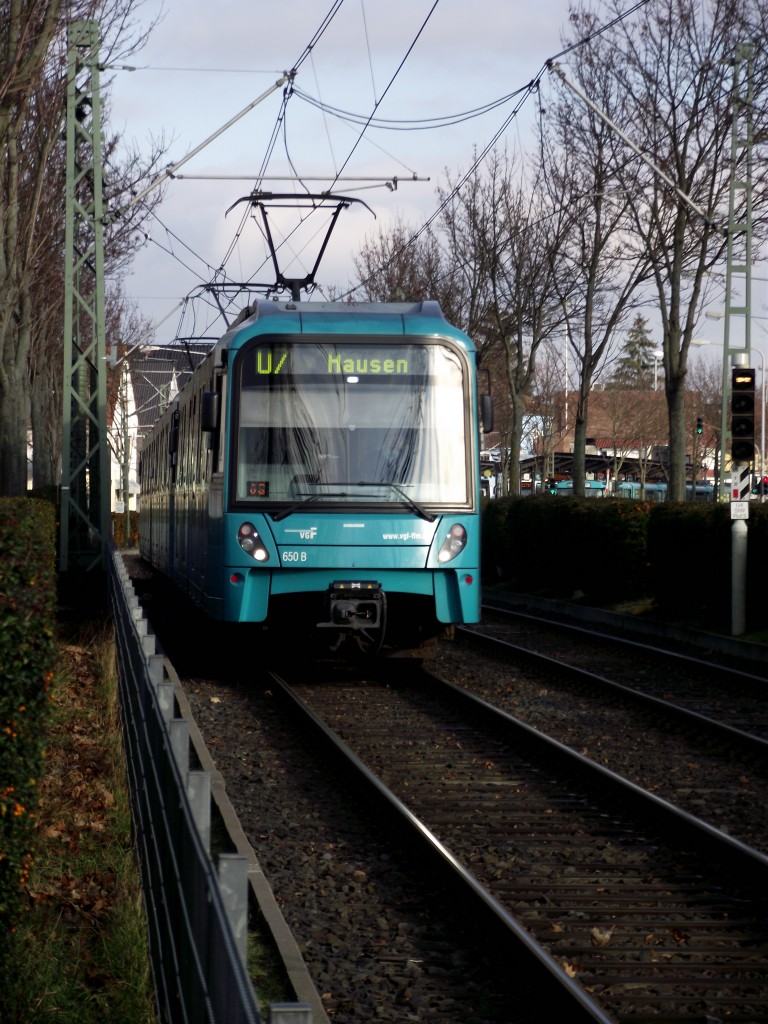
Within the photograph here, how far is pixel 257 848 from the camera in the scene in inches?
316

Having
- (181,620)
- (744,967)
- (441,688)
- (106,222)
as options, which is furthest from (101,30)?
(744,967)

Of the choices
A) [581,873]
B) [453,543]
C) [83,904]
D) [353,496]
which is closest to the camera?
[83,904]

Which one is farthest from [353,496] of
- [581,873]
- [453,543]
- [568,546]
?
[568,546]

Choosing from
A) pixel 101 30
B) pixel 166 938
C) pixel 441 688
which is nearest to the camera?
pixel 166 938

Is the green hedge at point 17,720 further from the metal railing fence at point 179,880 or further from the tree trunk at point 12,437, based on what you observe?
the tree trunk at point 12,437

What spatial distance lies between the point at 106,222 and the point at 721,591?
34.1ft

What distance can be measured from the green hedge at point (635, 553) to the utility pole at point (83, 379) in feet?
26.0

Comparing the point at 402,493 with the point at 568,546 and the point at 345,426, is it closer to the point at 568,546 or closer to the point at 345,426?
the point at 345,426

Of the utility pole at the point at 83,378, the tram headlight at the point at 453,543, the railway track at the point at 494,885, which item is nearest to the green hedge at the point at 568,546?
the utility pole at the point at 83,378

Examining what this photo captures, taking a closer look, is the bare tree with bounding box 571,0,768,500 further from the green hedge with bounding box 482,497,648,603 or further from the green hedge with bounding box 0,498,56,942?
the green hedge with bounding box 0,498,56,942

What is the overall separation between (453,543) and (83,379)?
11.4 metres

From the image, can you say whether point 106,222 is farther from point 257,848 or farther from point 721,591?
point 257,848

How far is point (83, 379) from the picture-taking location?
23.6m

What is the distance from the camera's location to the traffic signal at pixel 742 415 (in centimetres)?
1912
